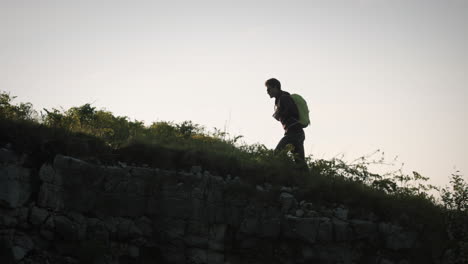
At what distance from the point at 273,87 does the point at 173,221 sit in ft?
13.7

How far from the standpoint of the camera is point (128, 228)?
7672 mm

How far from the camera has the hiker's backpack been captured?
9805 mm

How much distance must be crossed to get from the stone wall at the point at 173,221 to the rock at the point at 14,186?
2cm

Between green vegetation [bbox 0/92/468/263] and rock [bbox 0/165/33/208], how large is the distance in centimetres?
Answer: 33

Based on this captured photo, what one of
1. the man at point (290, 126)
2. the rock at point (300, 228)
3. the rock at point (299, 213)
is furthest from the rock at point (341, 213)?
the man at point (290, 126)

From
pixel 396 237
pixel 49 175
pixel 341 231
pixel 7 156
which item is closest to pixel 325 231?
pixel 341 231

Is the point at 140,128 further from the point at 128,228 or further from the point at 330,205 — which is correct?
the point at 330,205

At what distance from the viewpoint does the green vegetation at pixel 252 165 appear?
802cm

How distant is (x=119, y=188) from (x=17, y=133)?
2206mm

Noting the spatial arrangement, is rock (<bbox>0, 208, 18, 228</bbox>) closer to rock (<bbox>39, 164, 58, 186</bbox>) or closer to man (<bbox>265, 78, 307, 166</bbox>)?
rock (<bbox>39, 164, 58, 186</bbox>)

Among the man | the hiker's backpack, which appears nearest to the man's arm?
the man

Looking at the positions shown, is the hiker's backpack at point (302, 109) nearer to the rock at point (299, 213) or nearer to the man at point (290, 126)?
the man at point (290, 126)

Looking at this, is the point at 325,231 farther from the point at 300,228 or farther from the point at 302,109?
the point at 302,109

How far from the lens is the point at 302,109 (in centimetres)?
987
